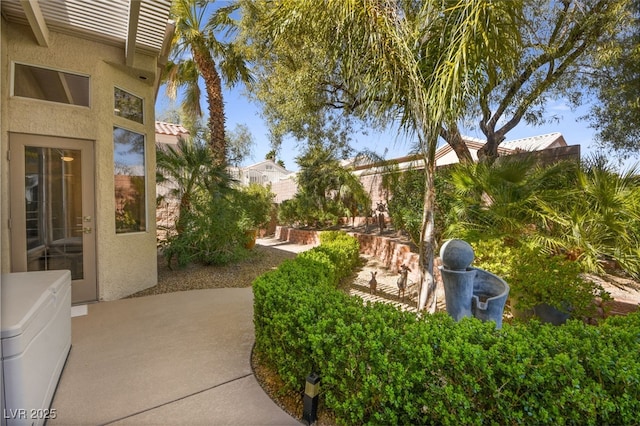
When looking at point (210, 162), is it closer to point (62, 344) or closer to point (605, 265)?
point (62, 344)

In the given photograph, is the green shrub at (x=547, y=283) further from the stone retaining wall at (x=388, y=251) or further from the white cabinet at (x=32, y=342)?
the white cabinet at (x=32, y=342)

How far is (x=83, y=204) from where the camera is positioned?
17.1ft

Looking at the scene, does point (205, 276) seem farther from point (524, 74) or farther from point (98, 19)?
point (524, 74)

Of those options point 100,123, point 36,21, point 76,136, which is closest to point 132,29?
point 36,21

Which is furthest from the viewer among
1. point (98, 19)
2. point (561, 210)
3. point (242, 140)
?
point (242, 140)

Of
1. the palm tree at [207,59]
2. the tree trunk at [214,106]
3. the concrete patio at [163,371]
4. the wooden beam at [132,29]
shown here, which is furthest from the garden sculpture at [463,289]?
the tree trunk at [214,106]

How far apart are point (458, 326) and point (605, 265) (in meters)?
5.17

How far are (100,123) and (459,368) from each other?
619cm

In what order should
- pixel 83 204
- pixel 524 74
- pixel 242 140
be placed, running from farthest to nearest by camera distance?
pixel 242 140 → pixel 524 74 → pixel 83 204

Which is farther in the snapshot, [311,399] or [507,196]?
[507,196]

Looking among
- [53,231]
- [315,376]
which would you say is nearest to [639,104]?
[315,376]

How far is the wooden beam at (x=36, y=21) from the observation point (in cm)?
391

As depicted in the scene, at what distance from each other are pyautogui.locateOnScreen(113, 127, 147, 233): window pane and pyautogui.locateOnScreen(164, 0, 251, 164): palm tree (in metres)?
3.85

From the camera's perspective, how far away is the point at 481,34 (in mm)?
3881
